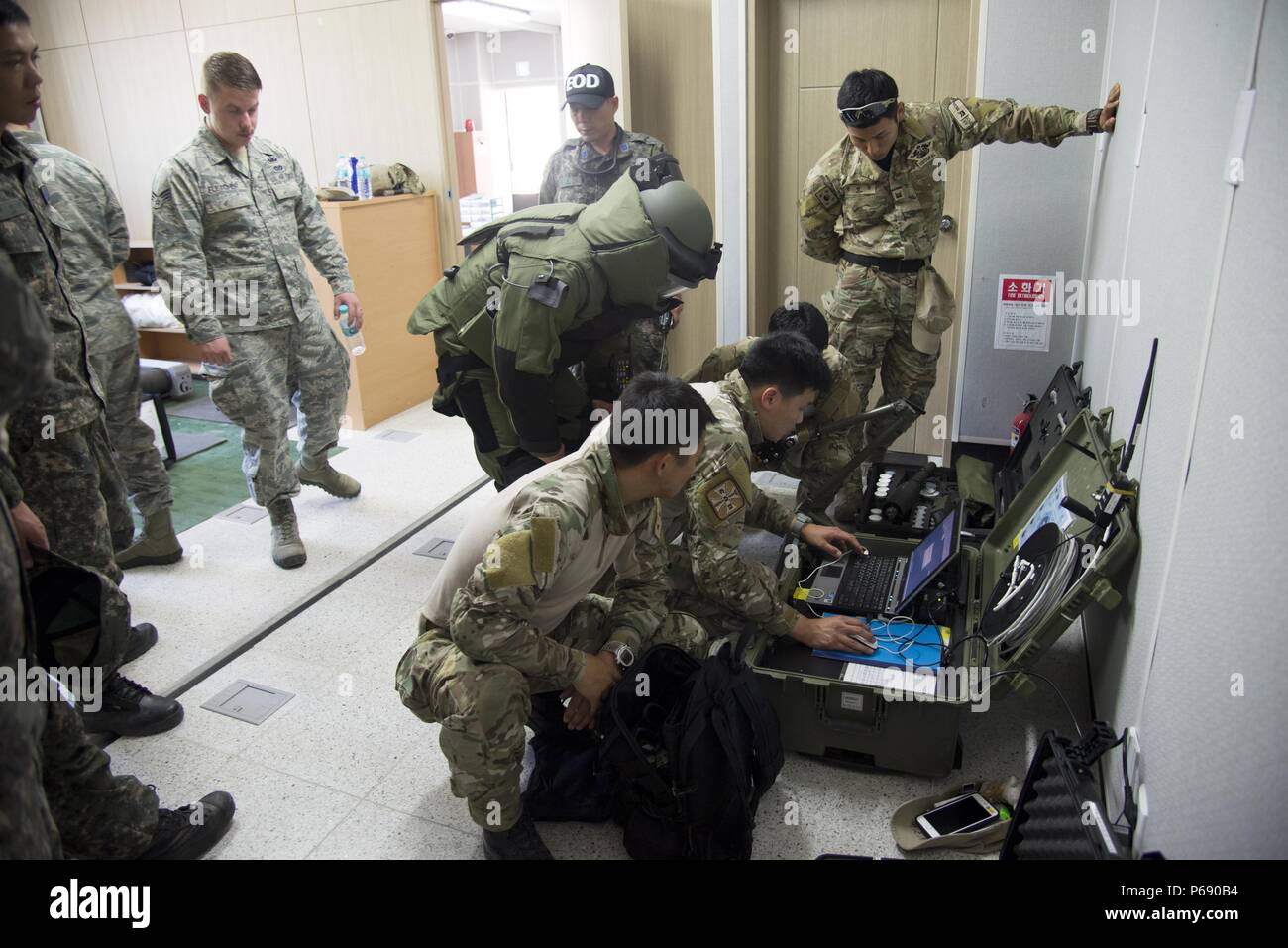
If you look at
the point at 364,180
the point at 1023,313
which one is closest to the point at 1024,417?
the point at 1023,313

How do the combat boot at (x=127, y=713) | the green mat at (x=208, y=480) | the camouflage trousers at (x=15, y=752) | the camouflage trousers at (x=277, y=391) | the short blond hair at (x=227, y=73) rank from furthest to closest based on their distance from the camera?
1. the green mat at (x=208, y=480)
2. the camouflage trousers at (x=277, y=391)
3. the short blond hair at (x=227, y=73)
4. the combat boot at (x=127, y=713)
5. the camouflage trousers at (x=15, y=752)

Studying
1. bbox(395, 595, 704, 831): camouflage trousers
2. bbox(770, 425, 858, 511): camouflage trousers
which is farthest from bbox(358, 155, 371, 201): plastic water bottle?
bbox(395, 595, 704, 831): camouflage trousers

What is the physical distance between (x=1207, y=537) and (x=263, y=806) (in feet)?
6.28

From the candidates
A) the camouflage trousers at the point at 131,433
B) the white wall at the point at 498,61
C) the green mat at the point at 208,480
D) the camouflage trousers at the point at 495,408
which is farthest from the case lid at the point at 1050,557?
the white wall at the point at 498,61

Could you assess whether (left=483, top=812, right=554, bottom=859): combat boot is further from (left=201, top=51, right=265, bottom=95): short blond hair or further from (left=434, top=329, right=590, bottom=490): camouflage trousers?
(left=201, top=51, right=265, bottom=95): short blond hair

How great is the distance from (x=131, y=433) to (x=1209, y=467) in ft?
10.1

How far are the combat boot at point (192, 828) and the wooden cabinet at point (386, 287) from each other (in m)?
2.80

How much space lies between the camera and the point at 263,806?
1.95 m

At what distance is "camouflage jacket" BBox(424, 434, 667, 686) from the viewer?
5.13ft

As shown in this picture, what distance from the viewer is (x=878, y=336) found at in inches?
125

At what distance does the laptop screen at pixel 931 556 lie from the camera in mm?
2098

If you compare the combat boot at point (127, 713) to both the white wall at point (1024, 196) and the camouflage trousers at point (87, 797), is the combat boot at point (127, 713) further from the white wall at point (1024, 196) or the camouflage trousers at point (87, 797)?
the white wall at point (1024, 196)

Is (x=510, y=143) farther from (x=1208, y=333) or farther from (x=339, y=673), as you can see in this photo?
(x=1208, y=333)
